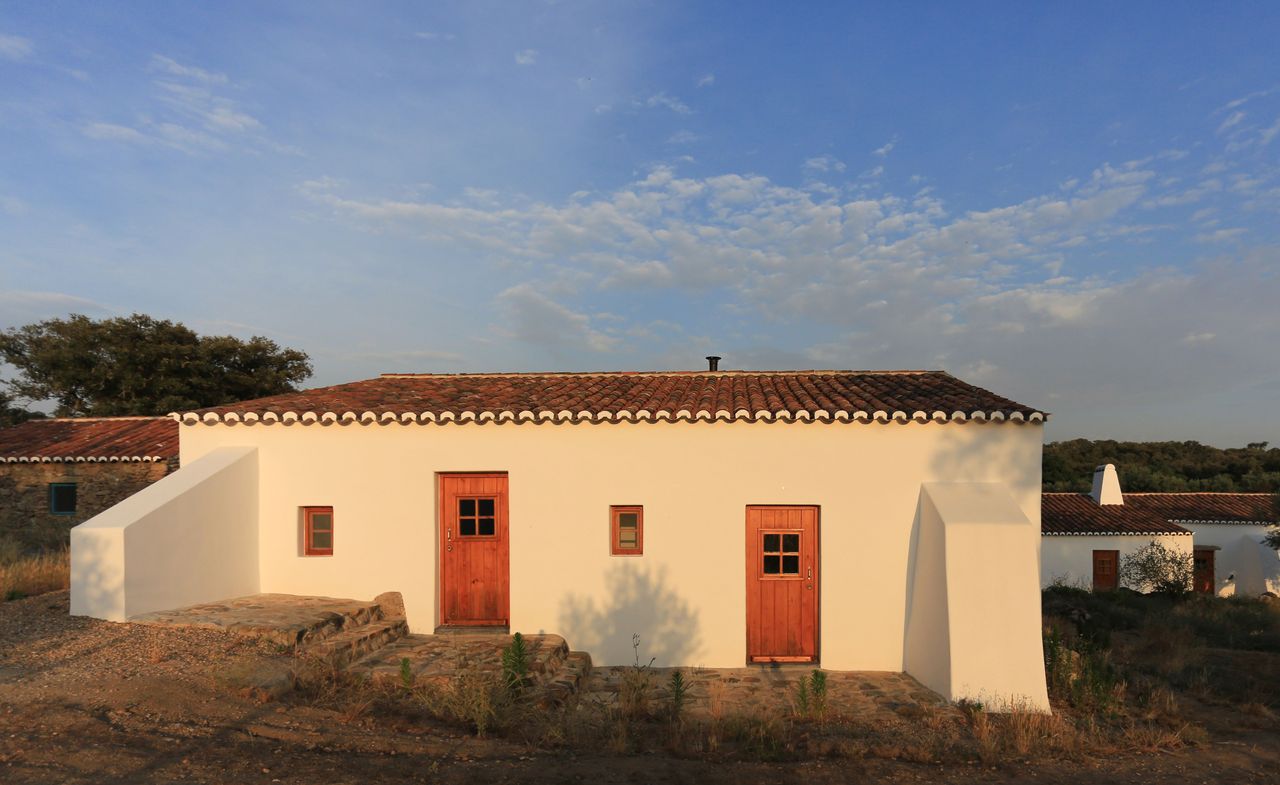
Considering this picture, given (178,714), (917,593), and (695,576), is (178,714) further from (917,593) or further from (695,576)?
(917,593)

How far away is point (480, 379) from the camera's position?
1186cm

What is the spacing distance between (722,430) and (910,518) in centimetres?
252

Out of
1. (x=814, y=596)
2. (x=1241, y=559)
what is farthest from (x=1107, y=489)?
(x=814, y=596)

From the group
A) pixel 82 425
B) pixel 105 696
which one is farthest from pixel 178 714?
pixel 82 425

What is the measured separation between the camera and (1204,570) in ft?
92.4

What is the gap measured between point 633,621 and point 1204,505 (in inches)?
1305

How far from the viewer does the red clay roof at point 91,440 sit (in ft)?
57.5

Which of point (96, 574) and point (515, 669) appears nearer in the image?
point (515, 669)

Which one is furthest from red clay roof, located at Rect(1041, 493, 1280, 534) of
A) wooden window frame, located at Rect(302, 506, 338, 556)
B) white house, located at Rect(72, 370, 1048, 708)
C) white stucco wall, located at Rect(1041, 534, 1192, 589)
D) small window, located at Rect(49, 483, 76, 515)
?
small window, located at Rect(49, 483, 76, 515)

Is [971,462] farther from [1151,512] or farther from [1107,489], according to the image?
[1151,512]

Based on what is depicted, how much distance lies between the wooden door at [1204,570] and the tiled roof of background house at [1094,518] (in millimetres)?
2237

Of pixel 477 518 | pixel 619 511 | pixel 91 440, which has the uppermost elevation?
pixel 91 440

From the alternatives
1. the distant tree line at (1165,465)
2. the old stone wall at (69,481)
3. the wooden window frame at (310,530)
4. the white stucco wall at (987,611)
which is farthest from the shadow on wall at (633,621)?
the distant tree line at (1165,465)

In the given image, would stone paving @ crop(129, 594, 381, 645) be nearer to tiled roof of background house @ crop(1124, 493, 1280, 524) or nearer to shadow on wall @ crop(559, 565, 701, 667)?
shadow on wall @ crop(559, 565, 701, 667)
